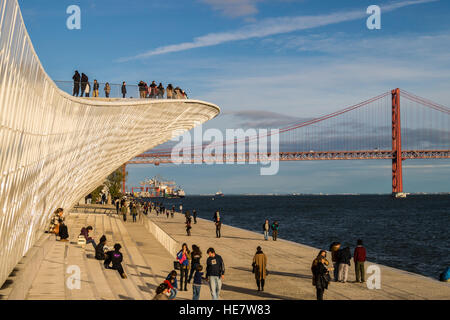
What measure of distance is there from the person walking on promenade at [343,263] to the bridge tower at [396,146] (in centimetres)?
9879

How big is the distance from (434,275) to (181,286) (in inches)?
613

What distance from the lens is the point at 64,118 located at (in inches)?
620

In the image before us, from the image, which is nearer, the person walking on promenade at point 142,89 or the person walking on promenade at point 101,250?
the person walking on promenade at point 101,250

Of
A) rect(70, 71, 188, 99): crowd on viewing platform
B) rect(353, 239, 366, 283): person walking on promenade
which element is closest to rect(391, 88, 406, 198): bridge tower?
rect(70, 71, 188, 99): crowd on viewing platform

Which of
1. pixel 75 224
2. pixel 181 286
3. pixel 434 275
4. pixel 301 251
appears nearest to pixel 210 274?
pixel 181 286

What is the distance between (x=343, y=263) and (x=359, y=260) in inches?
17.4

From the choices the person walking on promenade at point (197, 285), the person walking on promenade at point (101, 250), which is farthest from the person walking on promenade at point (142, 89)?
the person walking on promenade at point (197, 285)

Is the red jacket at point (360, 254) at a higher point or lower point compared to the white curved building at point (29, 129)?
lower

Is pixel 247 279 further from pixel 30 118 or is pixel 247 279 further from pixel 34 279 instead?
pixel 30 118

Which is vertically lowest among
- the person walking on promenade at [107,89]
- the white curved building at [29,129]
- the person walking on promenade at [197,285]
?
the person walking on promenade at [197,285]

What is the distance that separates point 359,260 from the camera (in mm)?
14414

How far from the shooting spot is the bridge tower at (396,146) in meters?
109

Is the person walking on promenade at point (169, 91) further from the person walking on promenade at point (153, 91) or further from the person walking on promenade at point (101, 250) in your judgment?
the person walking on promenade at point (101, 250)

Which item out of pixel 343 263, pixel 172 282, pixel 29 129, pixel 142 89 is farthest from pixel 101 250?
pixel 142 89
